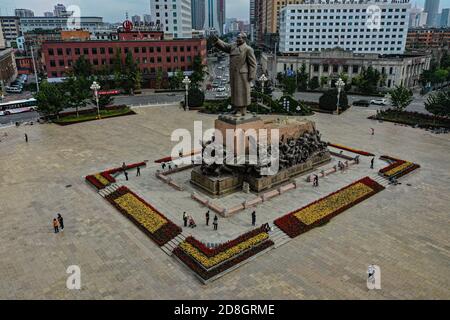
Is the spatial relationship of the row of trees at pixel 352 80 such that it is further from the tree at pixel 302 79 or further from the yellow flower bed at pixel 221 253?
the yellow flower bed at pixel 221 253

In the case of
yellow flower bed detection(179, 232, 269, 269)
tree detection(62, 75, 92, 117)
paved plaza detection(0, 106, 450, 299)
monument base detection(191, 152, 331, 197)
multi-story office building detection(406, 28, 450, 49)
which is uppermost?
multi-story office building detection(406, 28, 450, 49)

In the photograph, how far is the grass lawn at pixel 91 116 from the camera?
4847cm

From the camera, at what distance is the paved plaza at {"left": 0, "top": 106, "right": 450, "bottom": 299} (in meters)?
16.8

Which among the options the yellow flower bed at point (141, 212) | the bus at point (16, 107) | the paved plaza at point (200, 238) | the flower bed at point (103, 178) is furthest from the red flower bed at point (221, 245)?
the bus at point (16, 107)

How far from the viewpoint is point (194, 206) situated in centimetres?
2427

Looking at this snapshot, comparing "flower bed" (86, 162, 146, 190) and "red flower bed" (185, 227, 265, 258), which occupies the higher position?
"flower bed" (86, 162, 146, 190)

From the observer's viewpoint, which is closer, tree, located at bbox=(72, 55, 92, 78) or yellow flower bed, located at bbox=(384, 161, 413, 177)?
yellow flower bed, located at bbox=(384, 161, 413, 177)

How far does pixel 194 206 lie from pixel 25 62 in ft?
345

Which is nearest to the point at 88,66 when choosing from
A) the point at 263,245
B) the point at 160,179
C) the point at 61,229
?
the point at 160,179

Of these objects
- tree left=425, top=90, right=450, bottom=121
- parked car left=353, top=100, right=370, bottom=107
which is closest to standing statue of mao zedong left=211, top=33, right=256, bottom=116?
tree left=425, top=90, right=450, bottom=121

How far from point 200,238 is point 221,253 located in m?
2.23

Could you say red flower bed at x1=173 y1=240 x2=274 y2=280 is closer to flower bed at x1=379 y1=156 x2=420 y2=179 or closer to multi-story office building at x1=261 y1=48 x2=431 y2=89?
flower bed at x1=379 y1=156 x2=420 y2=179

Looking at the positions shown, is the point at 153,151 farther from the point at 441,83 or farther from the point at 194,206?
the point at 441,83

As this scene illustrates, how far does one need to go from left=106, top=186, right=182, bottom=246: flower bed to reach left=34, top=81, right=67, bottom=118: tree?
2774cm
